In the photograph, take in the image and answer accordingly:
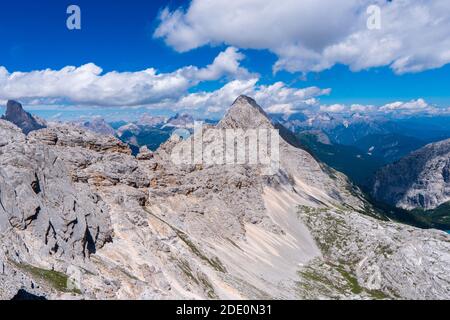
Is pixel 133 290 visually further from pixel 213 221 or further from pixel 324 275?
pixel 324 275

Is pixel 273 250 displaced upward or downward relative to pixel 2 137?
downward

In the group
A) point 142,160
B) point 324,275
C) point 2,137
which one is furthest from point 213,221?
point 2,137

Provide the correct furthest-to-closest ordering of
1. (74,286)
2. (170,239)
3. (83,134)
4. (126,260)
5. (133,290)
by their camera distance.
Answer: (83,134)
(170,239)
(126,260)
(133,290)
(74,286)

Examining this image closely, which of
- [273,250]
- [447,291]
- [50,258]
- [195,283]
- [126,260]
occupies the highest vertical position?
[50,258]
